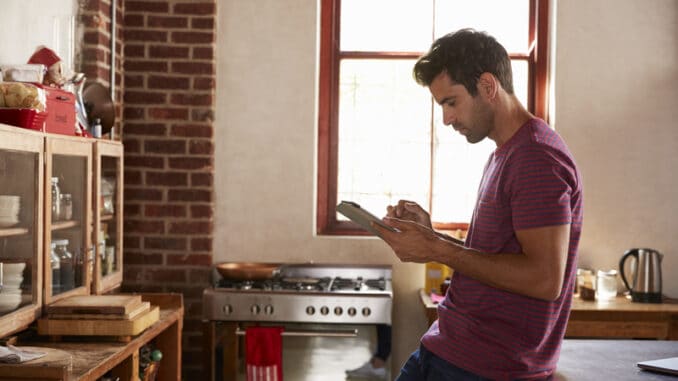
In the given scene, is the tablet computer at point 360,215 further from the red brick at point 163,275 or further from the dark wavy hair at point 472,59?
the red brick at point 163,275

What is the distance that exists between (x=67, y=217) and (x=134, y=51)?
4.91ft

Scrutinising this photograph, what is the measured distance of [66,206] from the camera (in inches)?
120

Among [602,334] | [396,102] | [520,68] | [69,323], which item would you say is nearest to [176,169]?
[396,102]

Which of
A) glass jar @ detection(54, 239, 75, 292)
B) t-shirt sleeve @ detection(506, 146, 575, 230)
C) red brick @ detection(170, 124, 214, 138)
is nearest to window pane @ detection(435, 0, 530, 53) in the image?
red brick @ detection(170, 124, 214, 138)

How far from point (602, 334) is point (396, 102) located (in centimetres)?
172

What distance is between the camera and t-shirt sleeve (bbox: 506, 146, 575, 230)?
178 centimetres

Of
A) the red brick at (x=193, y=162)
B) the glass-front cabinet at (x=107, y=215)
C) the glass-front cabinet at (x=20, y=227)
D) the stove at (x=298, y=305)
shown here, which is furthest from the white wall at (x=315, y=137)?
the glass-front cabinet at (x=20, y=227)

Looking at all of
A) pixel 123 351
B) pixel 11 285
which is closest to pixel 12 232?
pixel 11 285

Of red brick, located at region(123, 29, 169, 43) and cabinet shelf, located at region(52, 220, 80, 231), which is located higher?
red brick, located at region(123, 29, 169, 43)

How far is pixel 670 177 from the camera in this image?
4.30 meters

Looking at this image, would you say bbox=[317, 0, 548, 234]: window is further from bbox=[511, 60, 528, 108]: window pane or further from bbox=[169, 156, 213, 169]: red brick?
bbox=[169, 156, 213, 169]: red brick

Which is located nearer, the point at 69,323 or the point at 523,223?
the point at 523,223

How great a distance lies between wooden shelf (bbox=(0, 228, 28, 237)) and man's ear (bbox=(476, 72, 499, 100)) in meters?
1.60

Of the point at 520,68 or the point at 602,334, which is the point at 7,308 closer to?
the point at 602,334
